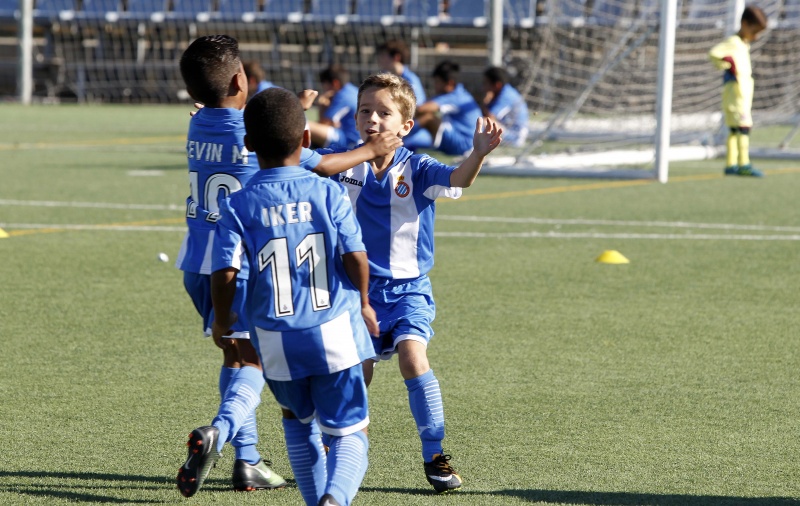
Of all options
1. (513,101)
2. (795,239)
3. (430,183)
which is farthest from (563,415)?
(513,101)

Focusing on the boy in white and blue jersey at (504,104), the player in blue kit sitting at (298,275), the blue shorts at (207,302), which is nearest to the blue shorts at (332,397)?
the player in blue kit sitting at (298,275)

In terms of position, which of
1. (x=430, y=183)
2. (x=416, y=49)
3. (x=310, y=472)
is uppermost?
(x=430, y=183)

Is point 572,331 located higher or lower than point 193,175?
lower

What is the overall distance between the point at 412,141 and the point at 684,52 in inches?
214

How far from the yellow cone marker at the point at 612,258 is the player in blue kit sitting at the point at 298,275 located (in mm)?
5535

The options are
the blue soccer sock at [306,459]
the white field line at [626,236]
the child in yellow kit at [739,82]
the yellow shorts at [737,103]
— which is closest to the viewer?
the blue soccer sock at [306,459]

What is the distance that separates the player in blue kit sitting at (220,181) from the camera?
164 inches

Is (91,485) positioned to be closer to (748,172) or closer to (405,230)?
(405,230)

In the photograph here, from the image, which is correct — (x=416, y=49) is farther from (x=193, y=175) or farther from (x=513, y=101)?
(x=193, y=175)

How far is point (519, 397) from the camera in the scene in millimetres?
5258

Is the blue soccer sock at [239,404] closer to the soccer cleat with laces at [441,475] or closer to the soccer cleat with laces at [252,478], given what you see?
the soccer cleat with laces at [252,478]

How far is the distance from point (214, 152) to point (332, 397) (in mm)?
1167

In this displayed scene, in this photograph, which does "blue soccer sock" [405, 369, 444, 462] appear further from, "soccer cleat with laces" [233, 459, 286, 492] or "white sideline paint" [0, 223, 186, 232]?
"white sideline paint" [0, 223, 186, 232]

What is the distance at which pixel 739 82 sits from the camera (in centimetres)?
1501
